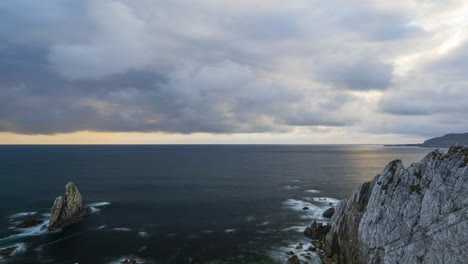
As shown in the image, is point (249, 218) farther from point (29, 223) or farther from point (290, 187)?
point (29, 223)

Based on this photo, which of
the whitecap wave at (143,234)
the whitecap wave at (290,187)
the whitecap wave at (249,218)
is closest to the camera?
the whitecap wave at (143,234)

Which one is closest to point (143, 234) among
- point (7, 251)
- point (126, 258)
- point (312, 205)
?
point (126, 258)

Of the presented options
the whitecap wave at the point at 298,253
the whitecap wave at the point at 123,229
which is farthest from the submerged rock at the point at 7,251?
the whitecap wave at the point at 298,253

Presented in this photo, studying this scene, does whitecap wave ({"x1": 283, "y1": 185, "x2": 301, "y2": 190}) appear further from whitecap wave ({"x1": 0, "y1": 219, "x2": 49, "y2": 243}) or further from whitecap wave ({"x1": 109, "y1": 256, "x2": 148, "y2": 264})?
whitecap wave ({"x1": 0, "y1": 219, "x2": 49, "y2": 243})

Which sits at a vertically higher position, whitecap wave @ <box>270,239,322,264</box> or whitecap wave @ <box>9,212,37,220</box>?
whitecap wave @ <box>9,212,37,220</box>

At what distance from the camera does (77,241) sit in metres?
60.9

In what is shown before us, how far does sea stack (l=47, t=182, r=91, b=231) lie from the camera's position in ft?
228

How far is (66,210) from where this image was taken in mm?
73562

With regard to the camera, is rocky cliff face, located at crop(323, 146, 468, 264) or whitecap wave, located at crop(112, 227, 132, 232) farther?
whitecap wave, located at crop(112, 227, 132, 232)

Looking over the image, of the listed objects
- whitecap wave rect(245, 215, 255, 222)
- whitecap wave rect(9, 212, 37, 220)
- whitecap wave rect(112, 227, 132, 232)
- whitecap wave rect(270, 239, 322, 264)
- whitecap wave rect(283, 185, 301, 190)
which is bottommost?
whitecap wave rect(270, 239, 322, 264)

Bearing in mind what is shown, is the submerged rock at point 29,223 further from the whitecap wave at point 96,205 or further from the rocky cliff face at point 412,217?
the rocky cliff face at point 412,217

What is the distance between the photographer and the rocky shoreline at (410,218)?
3650cm

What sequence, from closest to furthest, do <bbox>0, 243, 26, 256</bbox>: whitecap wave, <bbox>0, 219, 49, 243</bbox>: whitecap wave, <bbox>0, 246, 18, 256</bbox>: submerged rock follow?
<bbox>0, 246, 18, 256</bbox>: submerged rock, <bbox>0, 243, 26, 256</bbox>: whitecap wave, <bbox>0, 219, 49, 243</bbox>: whitecap wave

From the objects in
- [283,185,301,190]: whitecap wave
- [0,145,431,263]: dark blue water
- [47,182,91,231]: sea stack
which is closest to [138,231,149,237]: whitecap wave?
[0,145,431,263]: dark blue water
